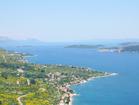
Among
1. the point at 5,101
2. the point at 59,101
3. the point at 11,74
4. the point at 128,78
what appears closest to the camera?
the point at 5,101

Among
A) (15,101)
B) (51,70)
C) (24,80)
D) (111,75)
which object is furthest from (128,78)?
(15,101)

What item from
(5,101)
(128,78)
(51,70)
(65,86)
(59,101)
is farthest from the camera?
(51,70)

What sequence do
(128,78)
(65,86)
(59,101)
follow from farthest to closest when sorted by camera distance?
(128,78), (65,86), (59,101)

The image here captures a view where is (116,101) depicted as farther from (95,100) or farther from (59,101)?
(59,101)

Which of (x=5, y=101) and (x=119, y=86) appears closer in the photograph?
(x=5, y=101)

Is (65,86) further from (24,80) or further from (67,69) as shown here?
(67,69)

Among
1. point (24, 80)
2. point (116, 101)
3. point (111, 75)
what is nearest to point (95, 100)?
point (116, 101)
